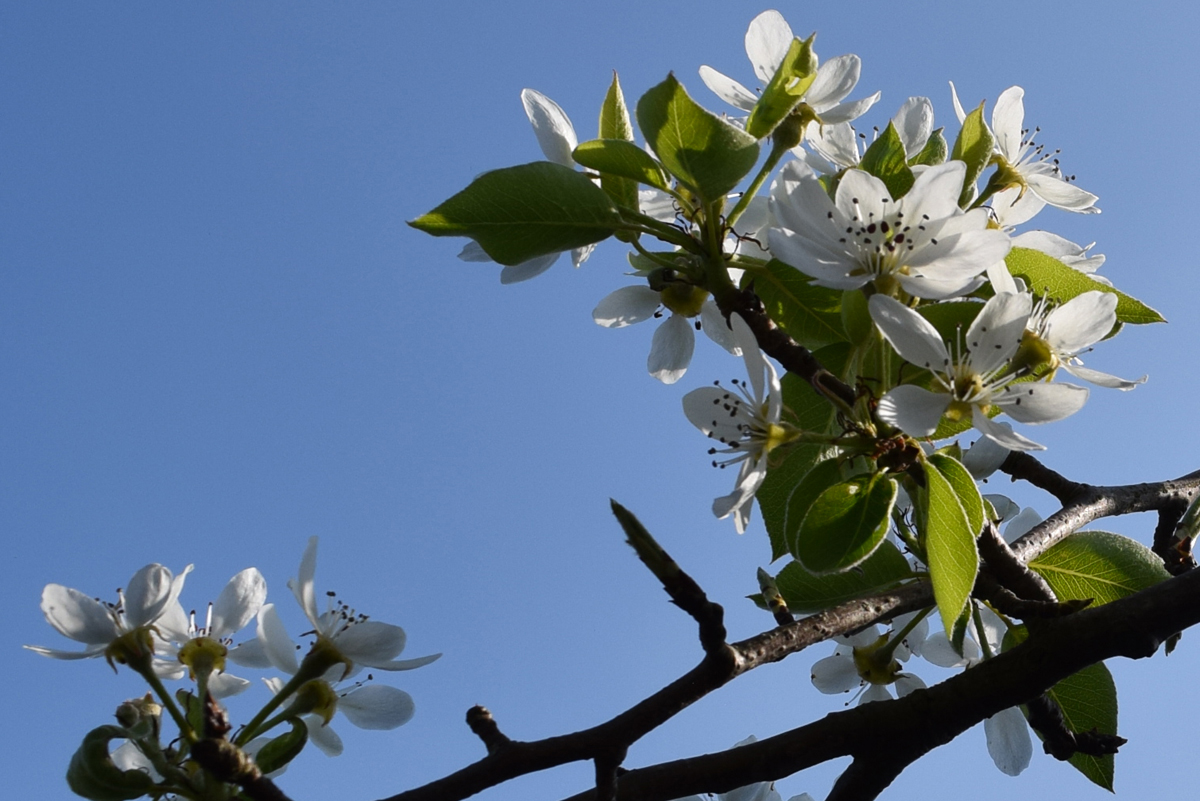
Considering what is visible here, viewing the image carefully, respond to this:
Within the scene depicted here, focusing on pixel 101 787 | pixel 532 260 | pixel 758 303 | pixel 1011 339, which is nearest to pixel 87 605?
pixel 101 787

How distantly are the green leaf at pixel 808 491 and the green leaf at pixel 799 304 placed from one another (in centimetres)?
31

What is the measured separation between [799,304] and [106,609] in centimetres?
137

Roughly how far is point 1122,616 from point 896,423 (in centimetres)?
47

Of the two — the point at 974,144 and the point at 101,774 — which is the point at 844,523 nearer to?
the point at 974,144

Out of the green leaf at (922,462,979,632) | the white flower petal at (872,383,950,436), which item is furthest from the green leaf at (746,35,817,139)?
the green leaf at (922,462,979,632)

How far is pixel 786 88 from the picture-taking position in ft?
5.70

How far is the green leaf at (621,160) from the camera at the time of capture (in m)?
1.64

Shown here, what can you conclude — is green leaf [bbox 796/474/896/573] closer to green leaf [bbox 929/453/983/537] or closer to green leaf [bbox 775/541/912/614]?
green leaf [bbox 929/453/983/537]

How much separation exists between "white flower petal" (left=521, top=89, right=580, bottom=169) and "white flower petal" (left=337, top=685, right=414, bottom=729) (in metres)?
1.12

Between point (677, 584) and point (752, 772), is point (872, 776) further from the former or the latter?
point (677, 584)

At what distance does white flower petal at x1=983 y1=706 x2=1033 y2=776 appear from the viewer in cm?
224

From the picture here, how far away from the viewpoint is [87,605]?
172 centimetres

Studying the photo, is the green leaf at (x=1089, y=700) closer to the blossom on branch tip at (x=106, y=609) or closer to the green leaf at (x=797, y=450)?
the green leaf at (x=797, y=450)

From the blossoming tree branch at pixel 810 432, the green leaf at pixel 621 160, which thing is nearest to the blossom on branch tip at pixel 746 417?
the blossoming tree branch at pixel 810 432
